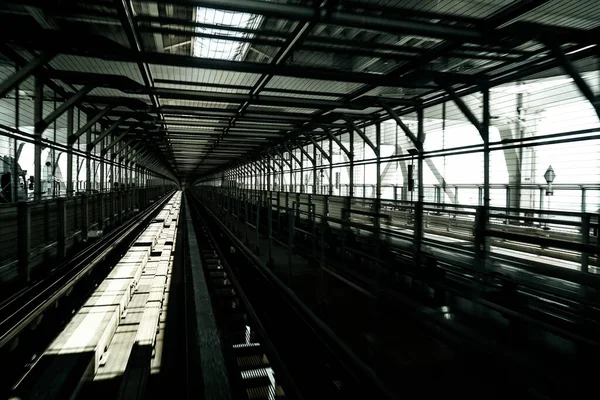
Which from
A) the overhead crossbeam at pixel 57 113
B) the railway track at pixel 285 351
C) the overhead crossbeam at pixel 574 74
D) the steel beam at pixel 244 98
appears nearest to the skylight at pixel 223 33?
the steel beam at pixel 244 98

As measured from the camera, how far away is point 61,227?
241 inches

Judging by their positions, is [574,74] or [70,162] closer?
[574,74]

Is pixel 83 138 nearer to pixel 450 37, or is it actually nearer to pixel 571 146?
pixel 450 37

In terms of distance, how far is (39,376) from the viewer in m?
3.11

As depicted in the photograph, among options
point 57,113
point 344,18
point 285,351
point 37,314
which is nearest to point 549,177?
point 344,18

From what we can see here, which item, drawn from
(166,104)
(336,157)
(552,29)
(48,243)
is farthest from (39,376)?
(336,157)

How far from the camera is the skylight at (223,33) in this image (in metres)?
4.85


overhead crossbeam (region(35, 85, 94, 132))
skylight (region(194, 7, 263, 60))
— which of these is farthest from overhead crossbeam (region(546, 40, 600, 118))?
overhead crossbeam (region(35, 85, 94, 132))

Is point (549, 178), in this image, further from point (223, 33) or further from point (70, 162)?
point (70, 162)

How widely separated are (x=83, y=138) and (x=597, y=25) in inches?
575

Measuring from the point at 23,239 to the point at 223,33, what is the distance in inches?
153

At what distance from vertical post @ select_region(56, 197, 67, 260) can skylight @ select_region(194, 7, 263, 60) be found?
3.35m

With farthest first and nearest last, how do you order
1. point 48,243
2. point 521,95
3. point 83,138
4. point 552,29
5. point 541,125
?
point 83,138 < point 521,95 < point 541,125 < point 48,243 < point 552,29

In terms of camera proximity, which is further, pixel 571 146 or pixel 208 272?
pixel 208 272
